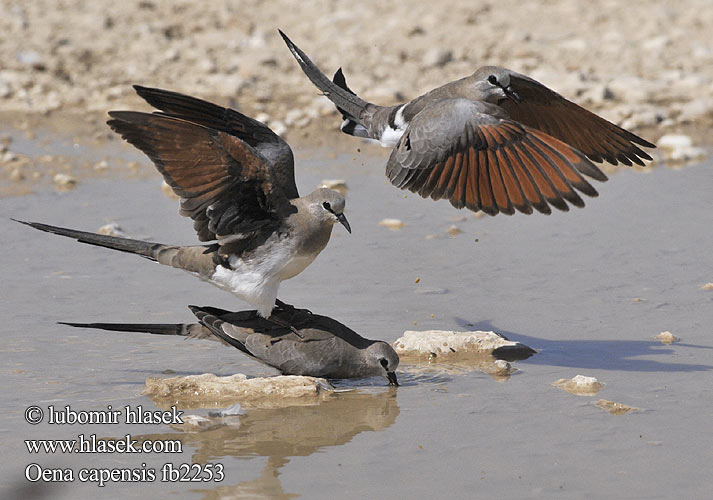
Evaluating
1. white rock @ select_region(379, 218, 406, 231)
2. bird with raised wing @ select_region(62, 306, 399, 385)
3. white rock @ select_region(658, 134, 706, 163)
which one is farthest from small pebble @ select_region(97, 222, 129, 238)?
white rock @ select_region(658, 134, 706, 163)

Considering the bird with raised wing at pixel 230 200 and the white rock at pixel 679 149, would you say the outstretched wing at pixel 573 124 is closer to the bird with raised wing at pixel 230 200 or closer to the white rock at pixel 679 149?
the bird with raised wing at pixel 230 200

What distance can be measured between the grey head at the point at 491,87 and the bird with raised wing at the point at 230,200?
1.33 metres

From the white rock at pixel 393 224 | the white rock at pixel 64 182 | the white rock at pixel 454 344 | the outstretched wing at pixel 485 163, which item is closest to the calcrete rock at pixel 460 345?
the white rock at pixel 454 344

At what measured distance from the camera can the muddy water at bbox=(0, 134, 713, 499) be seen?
4.76m

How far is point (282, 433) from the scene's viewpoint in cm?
528

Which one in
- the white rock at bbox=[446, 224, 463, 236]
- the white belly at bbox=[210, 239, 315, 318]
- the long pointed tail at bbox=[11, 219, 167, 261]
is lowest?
the white belly at bbox=[210, 239, 315, 318]

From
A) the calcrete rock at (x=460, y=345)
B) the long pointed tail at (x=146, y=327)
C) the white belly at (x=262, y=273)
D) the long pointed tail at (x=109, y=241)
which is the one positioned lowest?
the long pointed tail at (x=146, y=327)

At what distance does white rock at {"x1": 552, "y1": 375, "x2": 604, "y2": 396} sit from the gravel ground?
5.50m

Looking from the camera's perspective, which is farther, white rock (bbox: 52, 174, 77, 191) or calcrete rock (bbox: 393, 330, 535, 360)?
white rock (bbox: 52, 174, 77, 191)

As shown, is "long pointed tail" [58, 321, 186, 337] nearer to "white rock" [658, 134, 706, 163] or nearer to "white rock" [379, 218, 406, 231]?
"white rock" [379, 218, 406, 231]

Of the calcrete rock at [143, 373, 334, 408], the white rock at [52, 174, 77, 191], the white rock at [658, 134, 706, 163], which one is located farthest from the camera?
the white rock at [658, 134, 706, 163]

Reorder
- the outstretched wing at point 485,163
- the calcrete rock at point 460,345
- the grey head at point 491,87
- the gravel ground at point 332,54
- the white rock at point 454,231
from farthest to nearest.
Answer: the gravel ground at point 332,54, the white rock at point 454,231, the grey head at point 491,87, the calcrete rock at point 460,345, the outstretched wing at point 485,163

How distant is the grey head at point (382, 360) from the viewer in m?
5.89

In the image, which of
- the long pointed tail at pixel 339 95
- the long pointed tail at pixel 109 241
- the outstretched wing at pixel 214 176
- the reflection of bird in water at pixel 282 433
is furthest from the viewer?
the long pointed tail at pixel 339 95
